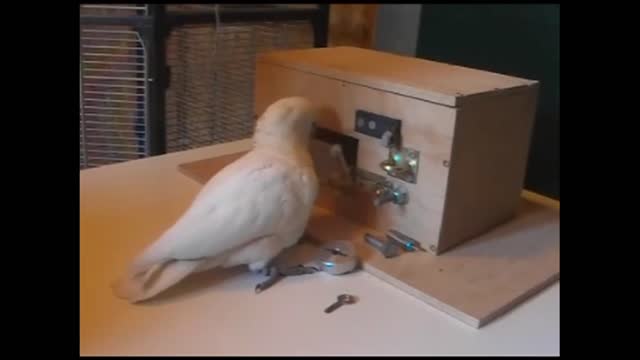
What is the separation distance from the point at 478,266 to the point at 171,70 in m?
0.73

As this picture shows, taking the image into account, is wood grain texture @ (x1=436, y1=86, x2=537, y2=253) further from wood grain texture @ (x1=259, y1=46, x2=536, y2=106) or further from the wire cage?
the wire cage

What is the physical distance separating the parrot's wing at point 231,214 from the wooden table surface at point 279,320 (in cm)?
5

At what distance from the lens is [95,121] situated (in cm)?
118

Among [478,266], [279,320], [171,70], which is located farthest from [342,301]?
[171,70]

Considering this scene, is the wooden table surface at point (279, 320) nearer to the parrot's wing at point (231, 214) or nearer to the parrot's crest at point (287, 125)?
the parrot's wing at point (231, 214)

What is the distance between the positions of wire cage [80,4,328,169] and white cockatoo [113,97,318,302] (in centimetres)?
52

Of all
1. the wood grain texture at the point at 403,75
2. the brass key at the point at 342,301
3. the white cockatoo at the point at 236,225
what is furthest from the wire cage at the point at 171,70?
the brass key at the point at 342,301

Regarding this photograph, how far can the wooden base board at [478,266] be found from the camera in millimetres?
678

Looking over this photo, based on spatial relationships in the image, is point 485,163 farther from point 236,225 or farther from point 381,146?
point 236,225

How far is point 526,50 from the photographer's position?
1427 mm

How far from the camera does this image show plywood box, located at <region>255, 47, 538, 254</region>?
764 mm

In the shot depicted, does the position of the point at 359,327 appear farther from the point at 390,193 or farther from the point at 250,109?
the point at 250,109

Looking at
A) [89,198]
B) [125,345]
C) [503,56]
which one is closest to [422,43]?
[503,56]
